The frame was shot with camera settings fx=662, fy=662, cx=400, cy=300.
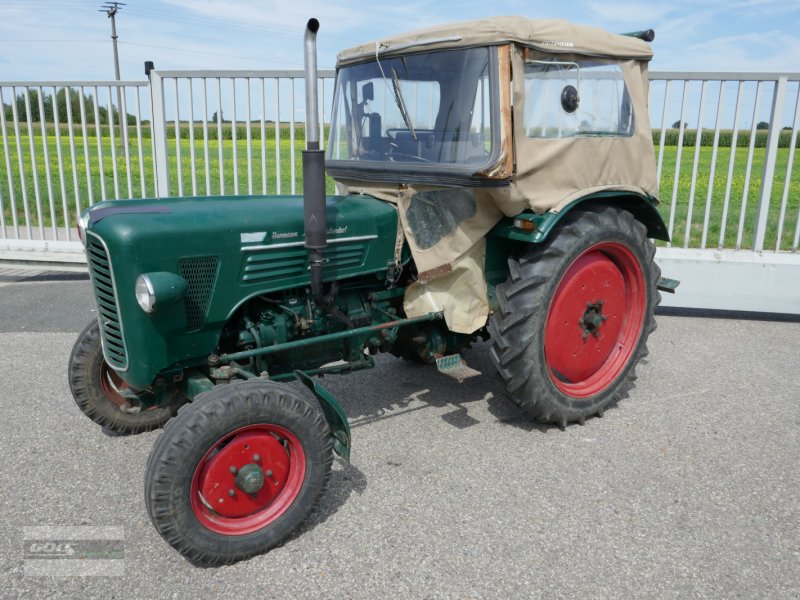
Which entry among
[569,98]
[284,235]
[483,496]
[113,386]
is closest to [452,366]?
[483,496]

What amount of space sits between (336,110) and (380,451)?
2.03 m

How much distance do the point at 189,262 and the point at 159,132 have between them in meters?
4.51

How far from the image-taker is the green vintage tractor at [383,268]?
271 centimetres

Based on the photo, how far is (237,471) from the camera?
268 centimetres

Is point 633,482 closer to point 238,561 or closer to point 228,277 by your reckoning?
point 238,561

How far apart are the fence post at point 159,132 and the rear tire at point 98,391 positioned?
12.2 ft

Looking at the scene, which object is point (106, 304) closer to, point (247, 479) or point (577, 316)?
point (247, 479)

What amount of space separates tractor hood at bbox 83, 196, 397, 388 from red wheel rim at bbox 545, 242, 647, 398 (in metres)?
1.21

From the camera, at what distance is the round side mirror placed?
136 inches

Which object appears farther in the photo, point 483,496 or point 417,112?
point 417,112

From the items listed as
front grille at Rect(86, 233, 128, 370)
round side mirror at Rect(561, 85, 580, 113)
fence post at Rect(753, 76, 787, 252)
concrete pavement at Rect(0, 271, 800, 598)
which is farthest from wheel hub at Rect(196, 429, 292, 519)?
fence post at Rect(753, 76, 787, 252)

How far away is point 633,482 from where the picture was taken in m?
3.28

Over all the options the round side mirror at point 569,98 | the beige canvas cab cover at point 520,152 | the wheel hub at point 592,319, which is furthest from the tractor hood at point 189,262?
the wheel hub at point 592,319

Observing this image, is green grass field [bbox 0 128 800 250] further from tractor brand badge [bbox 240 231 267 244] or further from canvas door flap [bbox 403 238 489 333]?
tractor brand badge [bbox 240 231 267 244]
